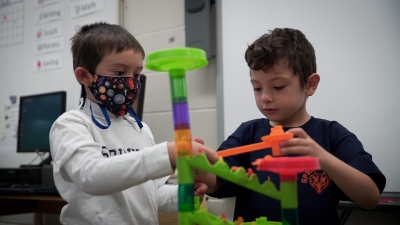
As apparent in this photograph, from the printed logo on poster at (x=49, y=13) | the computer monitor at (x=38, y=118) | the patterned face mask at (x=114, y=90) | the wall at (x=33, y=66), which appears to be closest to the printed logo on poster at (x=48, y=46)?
the wall at (x=33, y=66)

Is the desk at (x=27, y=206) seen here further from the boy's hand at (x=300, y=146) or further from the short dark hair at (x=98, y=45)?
the boy's hand at (x=300, y=146)

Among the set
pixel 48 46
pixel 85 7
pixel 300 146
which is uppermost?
pixel 85 7

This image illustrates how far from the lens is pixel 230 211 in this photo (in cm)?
182

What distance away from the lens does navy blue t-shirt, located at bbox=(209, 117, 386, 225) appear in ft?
2.86

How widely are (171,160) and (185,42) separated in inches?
58.5

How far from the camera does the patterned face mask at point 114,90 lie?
37.7 inches

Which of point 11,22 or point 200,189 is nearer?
point 200,189

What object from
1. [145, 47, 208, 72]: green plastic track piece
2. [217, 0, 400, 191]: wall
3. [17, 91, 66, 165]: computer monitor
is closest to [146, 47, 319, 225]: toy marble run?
[145, 47, 208, 72]: green plastic track piece

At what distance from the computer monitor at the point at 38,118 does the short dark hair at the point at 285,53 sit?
66.2 inches

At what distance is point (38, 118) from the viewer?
242 centimetres

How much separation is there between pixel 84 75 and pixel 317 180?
0.67 m

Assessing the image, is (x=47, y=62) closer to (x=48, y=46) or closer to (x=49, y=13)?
(x=48, y=46)

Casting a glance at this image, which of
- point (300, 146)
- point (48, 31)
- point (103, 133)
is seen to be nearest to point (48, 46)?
point (48, 31)

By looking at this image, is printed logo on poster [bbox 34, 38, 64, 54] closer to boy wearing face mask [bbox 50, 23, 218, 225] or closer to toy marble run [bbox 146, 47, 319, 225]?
boy wearing face mask [bbox 50, 23, 218, 225]
